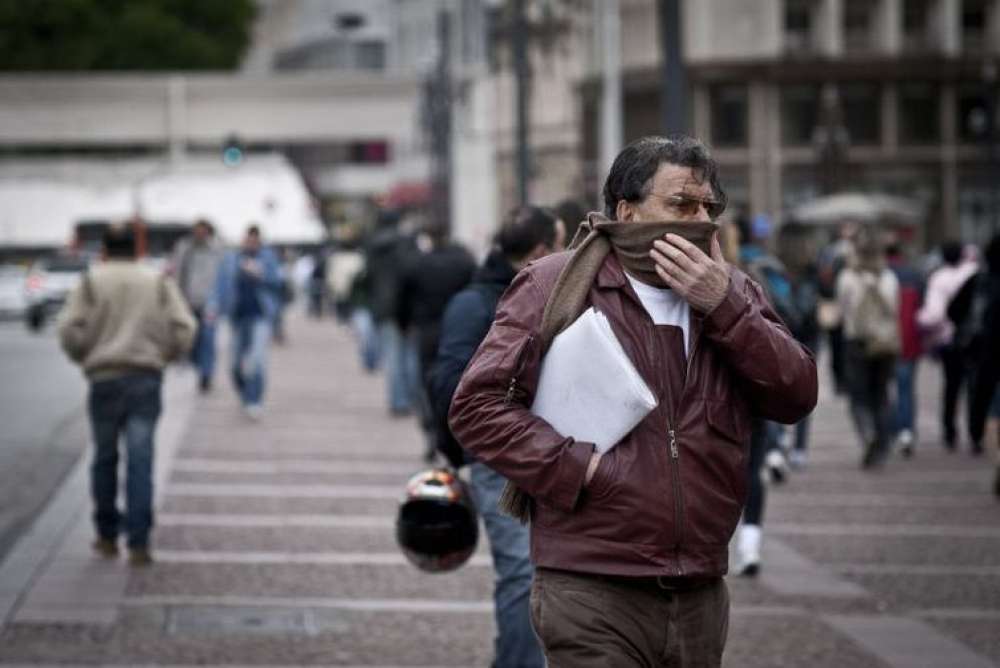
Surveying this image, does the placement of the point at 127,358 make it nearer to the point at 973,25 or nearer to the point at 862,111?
the point at 862,111

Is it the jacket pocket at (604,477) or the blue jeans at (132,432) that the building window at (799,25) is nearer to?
the blue jeans at (132,432)

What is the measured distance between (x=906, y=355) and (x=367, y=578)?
8.78 metres

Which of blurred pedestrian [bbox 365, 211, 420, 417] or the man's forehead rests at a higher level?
the man's forehead

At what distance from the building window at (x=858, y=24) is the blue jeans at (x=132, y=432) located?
5737 centimetres

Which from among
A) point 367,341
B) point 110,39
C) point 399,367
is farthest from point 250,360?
point 110,39

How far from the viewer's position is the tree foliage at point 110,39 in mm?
83875

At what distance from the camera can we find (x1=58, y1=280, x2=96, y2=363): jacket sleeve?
39.2 feet

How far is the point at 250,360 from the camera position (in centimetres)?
2236

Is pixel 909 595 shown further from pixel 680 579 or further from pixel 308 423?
pixel 308 423

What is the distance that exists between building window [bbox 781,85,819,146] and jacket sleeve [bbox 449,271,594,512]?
62.2 metres

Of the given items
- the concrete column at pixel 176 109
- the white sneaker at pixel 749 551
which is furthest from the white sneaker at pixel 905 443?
the concrete column at pixel 176 109

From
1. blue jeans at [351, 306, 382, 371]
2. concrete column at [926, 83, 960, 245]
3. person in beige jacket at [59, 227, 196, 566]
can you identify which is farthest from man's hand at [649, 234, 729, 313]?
concrete column at [926, 83, 960, 245]

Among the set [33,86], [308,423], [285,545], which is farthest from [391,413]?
[33,86]

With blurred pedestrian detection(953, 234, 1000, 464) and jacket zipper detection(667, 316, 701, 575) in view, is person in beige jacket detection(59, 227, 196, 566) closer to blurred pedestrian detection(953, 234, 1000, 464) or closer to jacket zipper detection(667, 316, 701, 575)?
blurred pedestrian detection(953, 234, 1000, 464)
